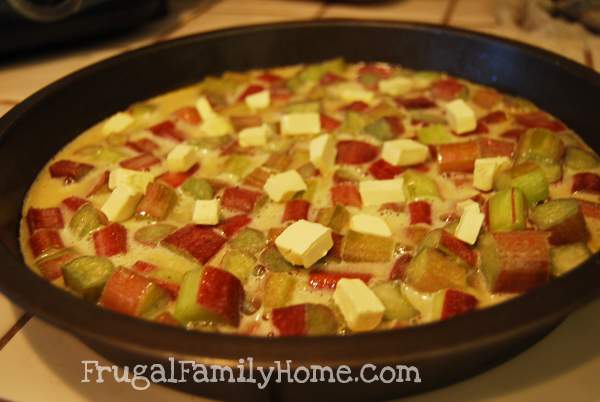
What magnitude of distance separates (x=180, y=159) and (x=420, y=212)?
1.56ft

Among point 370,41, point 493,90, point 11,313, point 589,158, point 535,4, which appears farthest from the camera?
point 535,4

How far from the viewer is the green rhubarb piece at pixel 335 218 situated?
1074mm

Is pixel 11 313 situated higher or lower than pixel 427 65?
lower

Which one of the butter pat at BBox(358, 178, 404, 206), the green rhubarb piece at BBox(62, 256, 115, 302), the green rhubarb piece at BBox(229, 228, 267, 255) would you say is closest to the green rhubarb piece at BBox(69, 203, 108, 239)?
the green rhubarb piece at BBox(62, 256, 115, 302)

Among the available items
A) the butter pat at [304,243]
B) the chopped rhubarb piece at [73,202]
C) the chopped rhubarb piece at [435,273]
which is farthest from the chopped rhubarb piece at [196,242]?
the chopped rhubarb piece at [435,273]

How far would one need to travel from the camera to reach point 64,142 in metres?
1.34

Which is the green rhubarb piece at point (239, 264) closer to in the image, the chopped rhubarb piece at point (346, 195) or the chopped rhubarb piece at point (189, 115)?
the chopped rhubarb piece at point (346, 195)

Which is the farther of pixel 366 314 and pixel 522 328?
pixel 366 314

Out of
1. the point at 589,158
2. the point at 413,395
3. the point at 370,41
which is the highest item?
the point at 370,41

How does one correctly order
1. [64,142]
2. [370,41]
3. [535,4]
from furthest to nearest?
[535,4]
[370,41]
[64,142]

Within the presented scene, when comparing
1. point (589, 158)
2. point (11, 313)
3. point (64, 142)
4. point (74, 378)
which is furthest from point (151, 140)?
point (589, 158)

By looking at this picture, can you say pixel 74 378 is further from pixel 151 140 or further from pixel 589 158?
pixel 589 158

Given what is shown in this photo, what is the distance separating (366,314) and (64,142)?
0.83 metres

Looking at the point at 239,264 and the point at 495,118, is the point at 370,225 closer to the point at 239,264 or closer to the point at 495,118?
the point at 239,264
